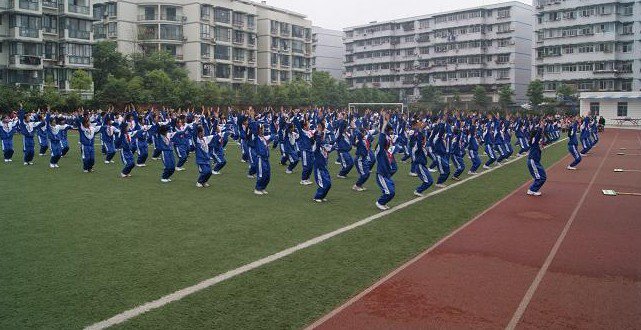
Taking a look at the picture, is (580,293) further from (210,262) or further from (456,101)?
(456,101)

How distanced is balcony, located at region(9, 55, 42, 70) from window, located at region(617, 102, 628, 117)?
63.9m

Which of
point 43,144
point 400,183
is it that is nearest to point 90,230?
point 400,183

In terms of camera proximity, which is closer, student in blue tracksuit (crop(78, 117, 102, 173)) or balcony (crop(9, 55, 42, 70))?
student in blue tracksuit (crop(78, 117, 102, 173))

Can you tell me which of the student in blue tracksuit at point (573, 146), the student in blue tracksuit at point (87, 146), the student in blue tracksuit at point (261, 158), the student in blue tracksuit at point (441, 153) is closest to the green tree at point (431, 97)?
the student in blue tracksuit at point (573, 146)

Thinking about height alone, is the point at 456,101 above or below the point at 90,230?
above

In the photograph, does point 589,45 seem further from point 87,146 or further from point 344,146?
point 87,146

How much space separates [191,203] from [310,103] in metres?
50.9

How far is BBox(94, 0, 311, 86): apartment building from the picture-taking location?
219ft

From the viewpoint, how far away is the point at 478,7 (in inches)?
3223

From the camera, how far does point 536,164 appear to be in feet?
51.2

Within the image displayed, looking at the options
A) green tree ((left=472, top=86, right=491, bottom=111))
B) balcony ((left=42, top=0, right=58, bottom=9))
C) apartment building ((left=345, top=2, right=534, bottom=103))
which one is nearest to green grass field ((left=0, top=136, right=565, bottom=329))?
balcony ((left=42, top=0, right=58, bottom=9))

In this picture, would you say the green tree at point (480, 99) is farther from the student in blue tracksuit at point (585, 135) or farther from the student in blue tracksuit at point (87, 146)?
the student in blue tracksuit at point (87, 146)

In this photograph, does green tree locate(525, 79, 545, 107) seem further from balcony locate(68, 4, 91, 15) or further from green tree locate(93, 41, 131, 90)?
balcony locate(68, 4, 91, 15)

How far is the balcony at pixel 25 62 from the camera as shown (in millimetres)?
49438
